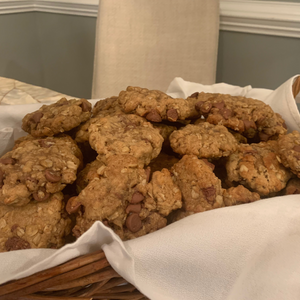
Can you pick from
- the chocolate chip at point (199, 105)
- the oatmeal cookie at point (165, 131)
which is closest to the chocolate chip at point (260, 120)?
the chocolate chip at point (199, 105)

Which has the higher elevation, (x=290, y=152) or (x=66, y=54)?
(x=66, y=54)

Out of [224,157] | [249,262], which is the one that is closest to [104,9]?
[224,157]

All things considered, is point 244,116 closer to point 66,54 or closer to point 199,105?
point 199,105

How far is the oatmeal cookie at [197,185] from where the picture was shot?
28.2 inches

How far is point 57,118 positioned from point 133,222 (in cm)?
43

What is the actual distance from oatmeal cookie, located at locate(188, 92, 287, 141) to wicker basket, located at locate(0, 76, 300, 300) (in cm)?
61

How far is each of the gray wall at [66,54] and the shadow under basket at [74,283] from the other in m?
1.97

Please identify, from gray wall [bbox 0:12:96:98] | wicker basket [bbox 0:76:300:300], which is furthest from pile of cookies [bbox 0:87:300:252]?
gray wall [bbox 0:12:96:98]

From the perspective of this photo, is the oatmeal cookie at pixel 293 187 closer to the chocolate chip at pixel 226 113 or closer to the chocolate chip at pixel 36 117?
the chocolate chip at pixel 226 113

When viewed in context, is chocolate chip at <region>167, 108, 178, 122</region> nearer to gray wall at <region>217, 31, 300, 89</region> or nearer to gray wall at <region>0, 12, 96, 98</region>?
gray wall at <region>217, 31, 300, 89</region>

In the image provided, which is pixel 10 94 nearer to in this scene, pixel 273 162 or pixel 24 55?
pixel 273 162

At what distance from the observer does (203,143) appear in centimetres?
84

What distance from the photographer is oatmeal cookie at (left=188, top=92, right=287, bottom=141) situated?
94 centimetres

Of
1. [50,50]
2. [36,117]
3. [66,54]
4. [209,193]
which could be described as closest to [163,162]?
[209,193]
